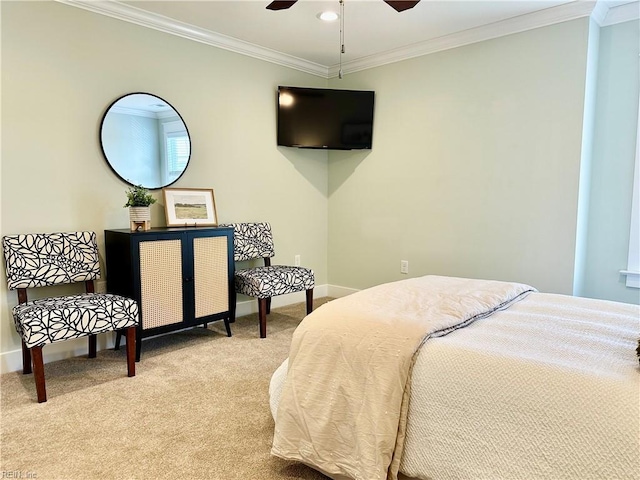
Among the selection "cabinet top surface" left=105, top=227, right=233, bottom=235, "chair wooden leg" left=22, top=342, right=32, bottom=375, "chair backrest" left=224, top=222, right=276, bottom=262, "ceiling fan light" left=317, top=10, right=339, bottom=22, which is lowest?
"chair wooden leg" left=22, top=342, right=32, bottom=375

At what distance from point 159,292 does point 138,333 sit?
301mm

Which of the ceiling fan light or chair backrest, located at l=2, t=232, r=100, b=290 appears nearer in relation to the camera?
chair backrest, located at l=2, t=232, r=100, b=290

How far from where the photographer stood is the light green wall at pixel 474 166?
3262 millimetres

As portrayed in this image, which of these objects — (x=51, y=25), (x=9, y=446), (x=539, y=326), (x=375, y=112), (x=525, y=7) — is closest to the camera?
(x=539, y=326)

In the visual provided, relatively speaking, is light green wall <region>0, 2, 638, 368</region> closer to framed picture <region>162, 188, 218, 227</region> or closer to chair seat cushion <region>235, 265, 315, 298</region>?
framed picture <region>162, 188, 218, 227</region>

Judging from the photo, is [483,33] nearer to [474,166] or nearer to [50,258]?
[474,166]

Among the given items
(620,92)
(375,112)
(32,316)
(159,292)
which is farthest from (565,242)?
(32,316)

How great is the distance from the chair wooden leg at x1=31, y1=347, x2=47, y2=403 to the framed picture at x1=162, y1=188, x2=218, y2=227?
137 cm

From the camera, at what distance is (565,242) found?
10.7ft

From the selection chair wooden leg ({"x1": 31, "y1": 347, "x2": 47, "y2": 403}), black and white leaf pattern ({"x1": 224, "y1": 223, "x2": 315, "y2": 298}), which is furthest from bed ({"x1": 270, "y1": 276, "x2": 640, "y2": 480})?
black and white leaf pattern ({"x1": 224, "y1": 223, "x2": 315, "y2": 298})

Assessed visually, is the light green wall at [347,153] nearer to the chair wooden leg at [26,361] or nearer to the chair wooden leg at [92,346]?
the chair wooden leg at [26,361]

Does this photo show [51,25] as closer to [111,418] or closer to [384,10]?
[384,10]

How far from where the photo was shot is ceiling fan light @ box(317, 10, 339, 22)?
3238mm

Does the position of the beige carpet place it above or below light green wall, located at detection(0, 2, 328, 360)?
below
